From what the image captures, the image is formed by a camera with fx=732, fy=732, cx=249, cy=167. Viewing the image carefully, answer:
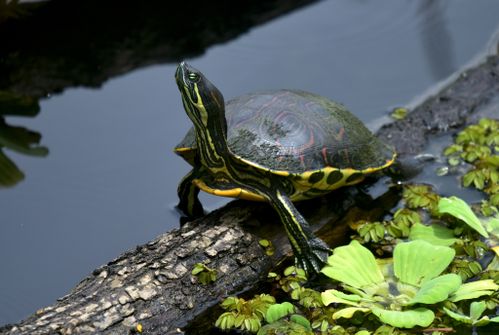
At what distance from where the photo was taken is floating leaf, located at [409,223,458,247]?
2975 millimetres

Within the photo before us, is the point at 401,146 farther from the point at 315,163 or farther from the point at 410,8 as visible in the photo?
the point at 410,8

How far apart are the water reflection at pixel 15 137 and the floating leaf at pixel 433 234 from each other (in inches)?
77.0

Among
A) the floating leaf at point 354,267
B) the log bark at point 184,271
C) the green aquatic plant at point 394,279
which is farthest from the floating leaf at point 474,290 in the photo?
the log bark at point 184,271

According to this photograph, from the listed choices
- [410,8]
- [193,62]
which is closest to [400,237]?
[193,62]

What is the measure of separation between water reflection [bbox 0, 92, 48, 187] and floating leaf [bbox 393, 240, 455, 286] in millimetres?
1976

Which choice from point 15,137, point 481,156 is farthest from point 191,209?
point 481,156

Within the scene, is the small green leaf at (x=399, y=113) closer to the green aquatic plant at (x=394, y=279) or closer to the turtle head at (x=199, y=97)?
the green aquatic plant at (x=394, y=279)

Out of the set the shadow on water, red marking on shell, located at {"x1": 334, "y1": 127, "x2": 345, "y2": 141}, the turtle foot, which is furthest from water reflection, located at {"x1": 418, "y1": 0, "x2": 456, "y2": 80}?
the turtle foot

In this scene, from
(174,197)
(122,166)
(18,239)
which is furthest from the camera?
(122,166)

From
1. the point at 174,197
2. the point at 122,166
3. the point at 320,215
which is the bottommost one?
the point at 320,215

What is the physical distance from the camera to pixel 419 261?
2.72 m

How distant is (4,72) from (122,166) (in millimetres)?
1330

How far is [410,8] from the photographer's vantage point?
530cm

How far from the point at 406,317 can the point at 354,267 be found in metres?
0.35
